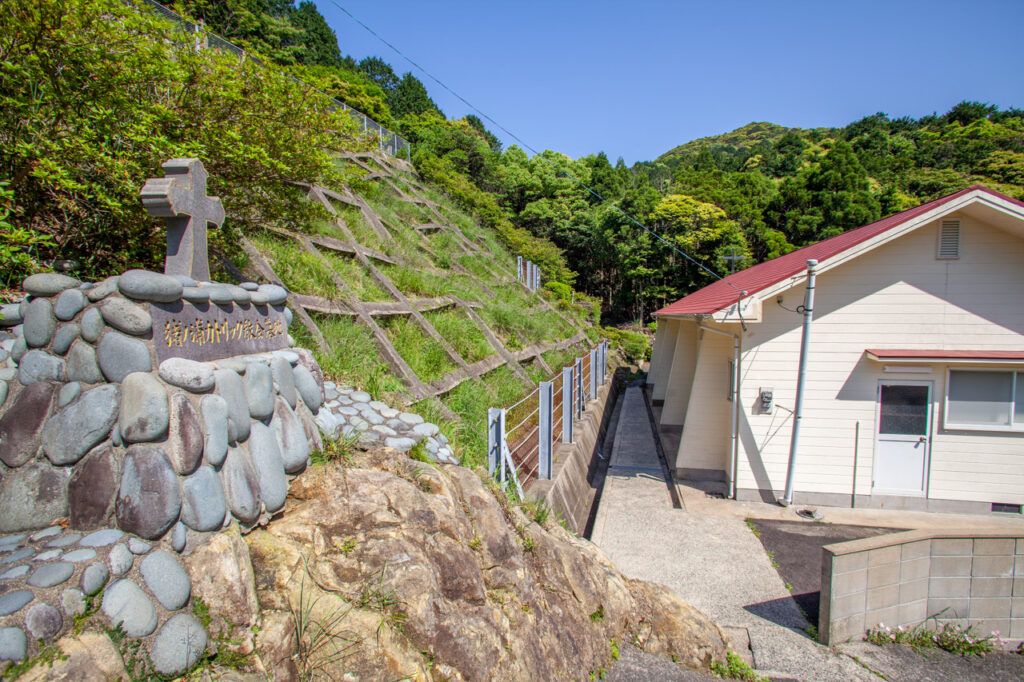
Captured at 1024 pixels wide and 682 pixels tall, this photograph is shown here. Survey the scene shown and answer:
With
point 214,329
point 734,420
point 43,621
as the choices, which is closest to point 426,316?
point 734,420

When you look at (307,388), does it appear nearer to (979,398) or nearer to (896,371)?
(896,371)

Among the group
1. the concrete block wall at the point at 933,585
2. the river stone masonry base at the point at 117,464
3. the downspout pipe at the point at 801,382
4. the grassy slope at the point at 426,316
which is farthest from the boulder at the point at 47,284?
the downspout pipe at the point at 801,382

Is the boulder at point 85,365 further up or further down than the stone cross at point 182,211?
further down

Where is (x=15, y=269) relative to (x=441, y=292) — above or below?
below

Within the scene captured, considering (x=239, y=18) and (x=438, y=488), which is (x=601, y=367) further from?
(x=239, y=18)

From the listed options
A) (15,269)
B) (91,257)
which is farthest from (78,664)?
(91,257)

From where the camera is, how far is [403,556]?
329cm

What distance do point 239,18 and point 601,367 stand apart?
108ft

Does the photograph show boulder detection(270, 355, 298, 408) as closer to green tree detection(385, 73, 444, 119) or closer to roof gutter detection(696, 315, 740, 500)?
roof gutter detection(696, 315, 740, 500)

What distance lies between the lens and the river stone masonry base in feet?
7.54

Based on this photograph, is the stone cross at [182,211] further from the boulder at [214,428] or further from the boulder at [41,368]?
the boulder at [214,428]

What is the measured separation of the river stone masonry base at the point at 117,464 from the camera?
7.54 feet

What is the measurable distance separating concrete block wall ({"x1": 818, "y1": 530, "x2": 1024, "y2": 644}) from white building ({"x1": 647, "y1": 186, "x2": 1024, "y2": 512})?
10.1 ft

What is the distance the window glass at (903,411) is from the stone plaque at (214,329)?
9020 millimetres
